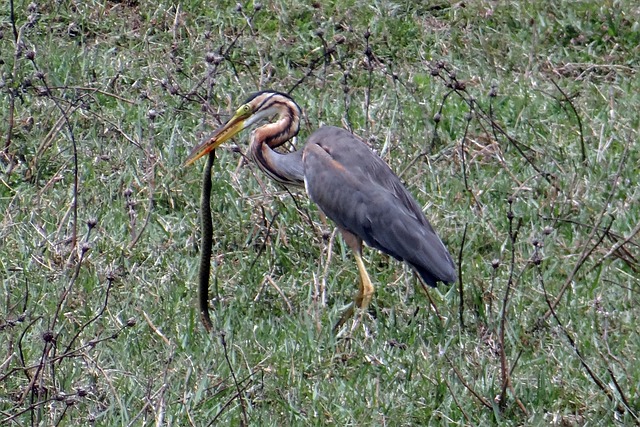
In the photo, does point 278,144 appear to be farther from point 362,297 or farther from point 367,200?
point 362,297

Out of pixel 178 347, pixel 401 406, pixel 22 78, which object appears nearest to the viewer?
pixel 401 406

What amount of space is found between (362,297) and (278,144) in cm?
138

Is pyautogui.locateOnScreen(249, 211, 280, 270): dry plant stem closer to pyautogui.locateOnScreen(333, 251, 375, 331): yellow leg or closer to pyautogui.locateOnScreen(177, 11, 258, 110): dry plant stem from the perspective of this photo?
pyautogui.locateOnScreen(333, 251, 375, 331): yellow leg

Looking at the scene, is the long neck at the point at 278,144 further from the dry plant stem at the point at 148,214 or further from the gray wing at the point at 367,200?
the dry plant stem at the point at 148,214

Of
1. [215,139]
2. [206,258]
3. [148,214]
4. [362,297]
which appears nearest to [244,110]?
[215,139]

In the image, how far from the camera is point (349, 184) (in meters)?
6.29

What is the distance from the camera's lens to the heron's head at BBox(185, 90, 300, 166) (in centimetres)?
664

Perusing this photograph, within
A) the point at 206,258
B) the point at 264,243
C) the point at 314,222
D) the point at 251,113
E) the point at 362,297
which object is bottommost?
the point at 314,222

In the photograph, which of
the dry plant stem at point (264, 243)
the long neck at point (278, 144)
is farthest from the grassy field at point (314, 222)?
the long neck at point (278, 144)

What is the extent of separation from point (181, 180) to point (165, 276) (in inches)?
38.1

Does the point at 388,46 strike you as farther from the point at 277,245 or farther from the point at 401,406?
the point at 401,406

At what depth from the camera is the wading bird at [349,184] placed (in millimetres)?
5852

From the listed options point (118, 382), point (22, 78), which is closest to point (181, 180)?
point (22, 78)

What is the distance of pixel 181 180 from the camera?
688 cm
